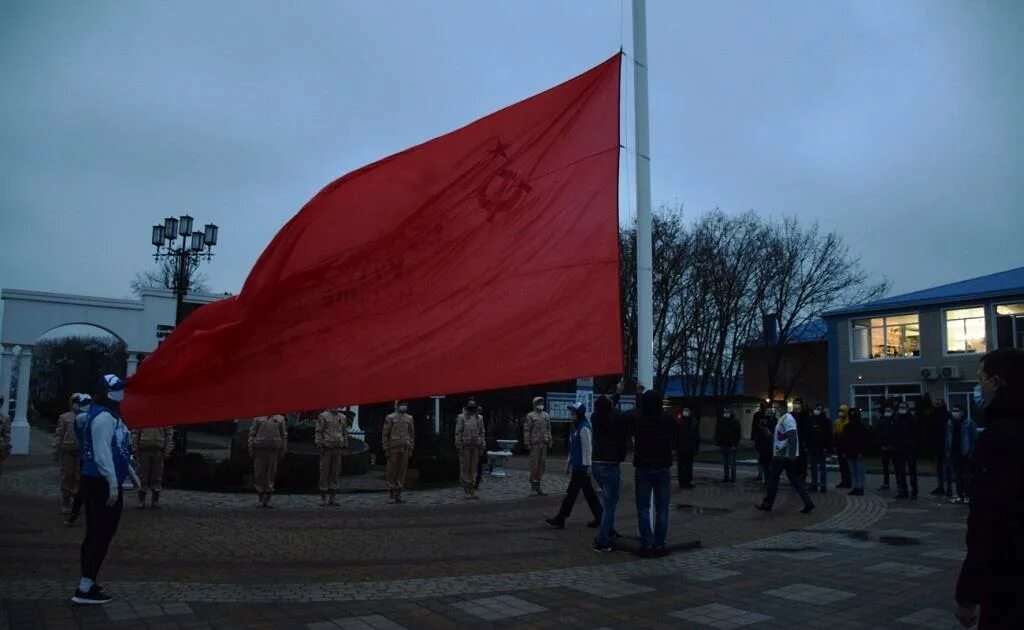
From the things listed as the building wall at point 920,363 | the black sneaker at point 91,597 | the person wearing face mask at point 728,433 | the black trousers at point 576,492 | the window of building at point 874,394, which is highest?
the building wall at point 920,363

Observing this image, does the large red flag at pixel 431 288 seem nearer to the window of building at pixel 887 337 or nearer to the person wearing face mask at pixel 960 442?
the person wearing face mask at pixel 960 442

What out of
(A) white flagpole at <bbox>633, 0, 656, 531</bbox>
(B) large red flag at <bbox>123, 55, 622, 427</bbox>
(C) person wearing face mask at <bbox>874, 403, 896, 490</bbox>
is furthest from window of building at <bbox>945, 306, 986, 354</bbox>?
(B) large red flag at <bbox>123, 55, 622, 427</bbox>

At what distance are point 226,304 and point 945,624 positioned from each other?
6.73m

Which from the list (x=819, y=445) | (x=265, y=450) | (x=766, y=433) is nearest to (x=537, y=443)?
(x=766, y=433)

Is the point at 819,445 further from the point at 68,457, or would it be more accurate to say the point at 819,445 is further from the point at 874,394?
the point at 874,394

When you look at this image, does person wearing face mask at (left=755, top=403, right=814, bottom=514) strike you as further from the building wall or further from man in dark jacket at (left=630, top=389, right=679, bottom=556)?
the building wall

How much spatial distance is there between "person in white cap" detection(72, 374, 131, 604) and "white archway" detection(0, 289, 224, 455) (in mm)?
19201

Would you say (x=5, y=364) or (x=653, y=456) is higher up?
(x=5, y=364)

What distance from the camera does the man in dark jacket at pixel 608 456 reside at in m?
9.89

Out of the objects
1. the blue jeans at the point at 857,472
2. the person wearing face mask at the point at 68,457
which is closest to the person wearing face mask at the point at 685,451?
the blue jeans at the point at 857,472

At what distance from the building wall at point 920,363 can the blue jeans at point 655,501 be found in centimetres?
2997

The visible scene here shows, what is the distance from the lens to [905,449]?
54.9 feet

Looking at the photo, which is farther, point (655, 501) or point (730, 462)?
point (730, 462)

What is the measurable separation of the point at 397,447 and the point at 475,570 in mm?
7388
